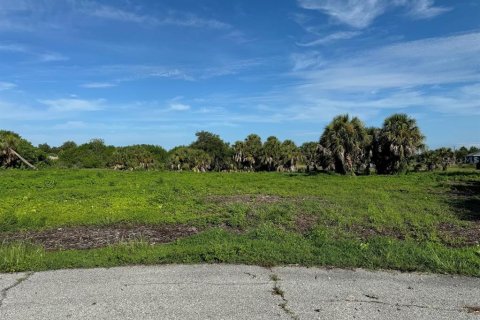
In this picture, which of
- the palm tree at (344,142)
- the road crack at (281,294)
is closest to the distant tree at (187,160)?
the palm tree at (344,142)

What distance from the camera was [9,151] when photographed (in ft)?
133

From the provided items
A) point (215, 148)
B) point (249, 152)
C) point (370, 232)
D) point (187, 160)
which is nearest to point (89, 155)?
point (215, 148)

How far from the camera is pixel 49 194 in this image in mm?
16062

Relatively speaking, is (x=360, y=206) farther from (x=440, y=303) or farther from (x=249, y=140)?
(x=249, y=140)

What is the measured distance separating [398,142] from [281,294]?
31.9 meters

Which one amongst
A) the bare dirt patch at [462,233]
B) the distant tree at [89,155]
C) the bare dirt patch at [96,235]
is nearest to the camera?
the bare dirt patch at [462,233]

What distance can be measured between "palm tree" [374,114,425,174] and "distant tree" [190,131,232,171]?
25619 millimetres

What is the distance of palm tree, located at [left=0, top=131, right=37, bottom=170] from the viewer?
131 ft

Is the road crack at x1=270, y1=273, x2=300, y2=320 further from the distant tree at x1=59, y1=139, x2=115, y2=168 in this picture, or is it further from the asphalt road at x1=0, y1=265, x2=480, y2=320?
the distant tree at x1=59, y1=139, x2=115, y2=168

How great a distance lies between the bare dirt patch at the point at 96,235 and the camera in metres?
7.95

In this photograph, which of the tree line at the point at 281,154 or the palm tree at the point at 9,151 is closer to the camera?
the tree line at the point at 281,154

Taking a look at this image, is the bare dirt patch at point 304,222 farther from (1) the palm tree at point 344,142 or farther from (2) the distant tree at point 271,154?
(2) the distant tree at point 271,154

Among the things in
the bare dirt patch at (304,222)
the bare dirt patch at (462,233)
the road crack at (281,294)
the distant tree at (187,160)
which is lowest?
the road crack at (281,294)

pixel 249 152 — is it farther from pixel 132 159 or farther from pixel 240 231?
pixel 240 231
